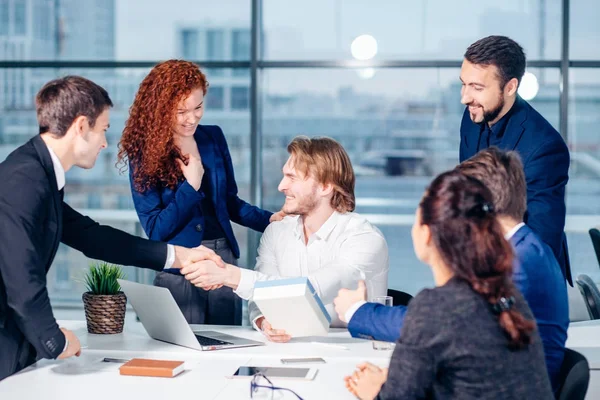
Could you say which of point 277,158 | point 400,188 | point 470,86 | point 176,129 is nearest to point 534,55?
point 400,188

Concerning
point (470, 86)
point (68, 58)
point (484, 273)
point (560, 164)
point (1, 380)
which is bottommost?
point (1, 380)

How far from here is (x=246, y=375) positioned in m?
2.34

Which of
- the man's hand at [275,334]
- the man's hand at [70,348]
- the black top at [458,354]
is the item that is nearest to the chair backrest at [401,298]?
the man's hand at [275,334]

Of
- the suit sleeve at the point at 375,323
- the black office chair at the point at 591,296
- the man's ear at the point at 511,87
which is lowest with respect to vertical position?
the black office chair at the point at 591,296

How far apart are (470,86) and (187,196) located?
110 centimetres

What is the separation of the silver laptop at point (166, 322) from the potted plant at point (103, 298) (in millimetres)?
67

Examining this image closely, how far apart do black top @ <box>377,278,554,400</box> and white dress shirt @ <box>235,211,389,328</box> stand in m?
1.21

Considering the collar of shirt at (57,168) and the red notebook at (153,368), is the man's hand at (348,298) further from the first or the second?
the collar of shirt at (57,168)

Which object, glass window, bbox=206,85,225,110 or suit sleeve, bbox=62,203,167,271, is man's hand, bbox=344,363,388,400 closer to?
suit sleeve, bbox=62,203,167,271

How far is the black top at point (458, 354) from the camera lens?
172 cm

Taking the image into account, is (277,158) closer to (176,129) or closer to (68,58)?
(68,58)

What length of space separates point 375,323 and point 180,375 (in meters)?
0.57

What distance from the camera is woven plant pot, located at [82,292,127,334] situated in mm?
2842

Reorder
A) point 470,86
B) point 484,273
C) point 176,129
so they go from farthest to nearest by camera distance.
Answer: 1. point 176,129
2. point 470,86
3. point 484,273
